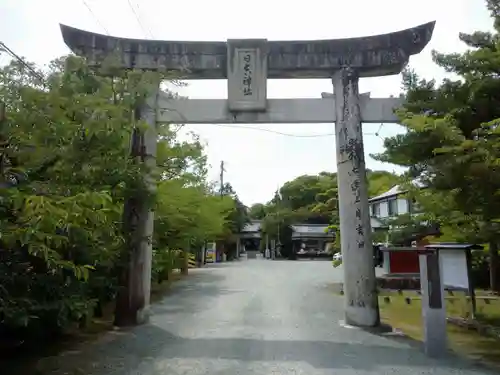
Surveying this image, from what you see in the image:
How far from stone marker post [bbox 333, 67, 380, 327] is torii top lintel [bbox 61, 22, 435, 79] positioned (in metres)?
0.46

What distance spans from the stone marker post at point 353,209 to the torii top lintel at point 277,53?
460 mm

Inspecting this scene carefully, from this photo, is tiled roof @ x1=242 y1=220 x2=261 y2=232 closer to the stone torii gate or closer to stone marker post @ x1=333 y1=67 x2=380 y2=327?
the stone torii gate

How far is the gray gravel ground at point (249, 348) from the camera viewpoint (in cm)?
686

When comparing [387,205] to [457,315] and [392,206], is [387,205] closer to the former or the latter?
[392,206]

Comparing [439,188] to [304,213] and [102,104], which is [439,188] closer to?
[102,104]

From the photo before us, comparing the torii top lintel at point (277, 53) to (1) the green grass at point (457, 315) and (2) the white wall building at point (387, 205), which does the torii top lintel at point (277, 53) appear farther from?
(2) the white wall building at point (387, 205)

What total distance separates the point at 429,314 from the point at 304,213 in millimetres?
52640

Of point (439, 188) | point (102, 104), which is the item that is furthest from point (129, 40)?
point (439, 188)

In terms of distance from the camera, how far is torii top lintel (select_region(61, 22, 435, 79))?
35.8ft

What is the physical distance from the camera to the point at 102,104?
620cm

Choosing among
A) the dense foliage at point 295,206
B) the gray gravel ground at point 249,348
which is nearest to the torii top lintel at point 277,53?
the gray gravel ground at point 249,348

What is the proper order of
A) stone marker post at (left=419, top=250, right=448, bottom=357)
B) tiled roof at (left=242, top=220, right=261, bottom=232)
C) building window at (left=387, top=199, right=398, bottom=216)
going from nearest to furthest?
stone marker post at (left=419, top=250, right=448, bottom=357) < building window at (left=387, top=199, right=398, bottom=216) < tiled roof at (left=242, top=220, right=261, bottom=232)

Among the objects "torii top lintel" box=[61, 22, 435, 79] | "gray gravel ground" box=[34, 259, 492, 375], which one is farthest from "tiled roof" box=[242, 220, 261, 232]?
"torii top lintel" box=[61, 22, 435, 79]

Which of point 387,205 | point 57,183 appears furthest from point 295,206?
point 57,183
